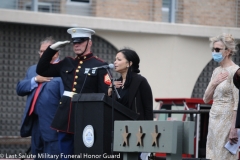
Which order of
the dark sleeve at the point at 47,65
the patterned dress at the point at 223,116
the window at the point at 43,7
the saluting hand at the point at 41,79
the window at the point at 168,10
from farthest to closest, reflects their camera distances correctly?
the window at the point at 168,10 < the window at the point at 43,7 < the saluting hand at the point at 41,79 < the patterned dress at the point at 223,116 < the dark sleeve at the point at 47,65

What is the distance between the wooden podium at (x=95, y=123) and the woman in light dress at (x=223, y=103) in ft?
4.55

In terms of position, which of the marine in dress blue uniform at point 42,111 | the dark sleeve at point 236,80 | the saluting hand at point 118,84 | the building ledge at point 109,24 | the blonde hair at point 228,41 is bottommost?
the marine in dress blue uniform at point 42,111

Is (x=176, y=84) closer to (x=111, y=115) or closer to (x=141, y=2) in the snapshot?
(x=141, y=2)

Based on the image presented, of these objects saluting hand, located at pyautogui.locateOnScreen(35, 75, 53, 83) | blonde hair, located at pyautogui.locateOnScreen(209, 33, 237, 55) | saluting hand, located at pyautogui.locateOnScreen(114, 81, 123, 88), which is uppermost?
blonde hair, located at pyautogui.locateOnScreen(209, 33, 237, 55)

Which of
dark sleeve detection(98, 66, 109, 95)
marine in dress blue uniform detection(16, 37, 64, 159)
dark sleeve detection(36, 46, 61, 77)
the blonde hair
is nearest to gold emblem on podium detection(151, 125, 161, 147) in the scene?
dark sleeve detection(98, 66, 109, 95)

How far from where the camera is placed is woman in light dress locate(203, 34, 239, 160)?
26.1 ft

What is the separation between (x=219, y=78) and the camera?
26.3 ft

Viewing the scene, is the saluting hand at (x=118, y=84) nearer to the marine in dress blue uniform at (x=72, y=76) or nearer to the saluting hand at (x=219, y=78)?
the marine in dress blue uniform at (x=72, y=76)

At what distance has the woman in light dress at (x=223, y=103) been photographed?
795 centimetres

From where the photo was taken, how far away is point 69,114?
749cm

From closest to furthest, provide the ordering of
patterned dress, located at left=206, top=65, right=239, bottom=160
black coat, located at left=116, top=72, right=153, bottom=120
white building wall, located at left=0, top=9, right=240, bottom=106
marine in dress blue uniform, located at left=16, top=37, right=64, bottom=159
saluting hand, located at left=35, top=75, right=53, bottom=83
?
black coat, located at left=116, top=72, right=153, bottom=120 < patterned dress, located at left=206, top=65, right=239, bottom=160 < marine in dress blue uniform, located at left=16, top=37, right=64, bottom=159 < saluting hand, located at left=35, top=75, right=53, bottom=83 < white building wall, located at left=0, top=9, right=240, bottom=106

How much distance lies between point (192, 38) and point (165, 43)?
68 cm

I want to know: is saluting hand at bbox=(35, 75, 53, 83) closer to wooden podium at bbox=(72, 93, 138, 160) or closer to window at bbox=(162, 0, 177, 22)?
wooden podium at bbox=(72, 93, 138, 160)

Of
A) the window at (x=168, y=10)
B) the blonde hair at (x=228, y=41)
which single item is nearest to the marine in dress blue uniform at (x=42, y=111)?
the blonde hair at (x=228, y=41)
